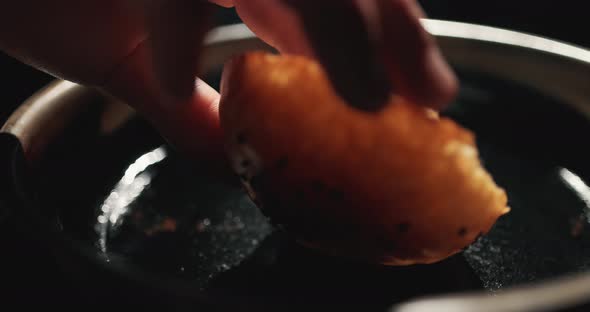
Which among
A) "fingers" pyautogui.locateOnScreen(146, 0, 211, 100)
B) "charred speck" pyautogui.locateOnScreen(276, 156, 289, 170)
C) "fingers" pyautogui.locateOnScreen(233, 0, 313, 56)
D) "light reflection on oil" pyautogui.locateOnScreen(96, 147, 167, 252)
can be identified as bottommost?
"light reflection on oil" pyautogui.locateOnScreen(96, 147, 167, 252)

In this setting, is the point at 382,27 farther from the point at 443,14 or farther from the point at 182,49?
the point at 443,14

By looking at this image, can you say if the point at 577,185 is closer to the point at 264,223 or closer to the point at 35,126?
the point at 264,223

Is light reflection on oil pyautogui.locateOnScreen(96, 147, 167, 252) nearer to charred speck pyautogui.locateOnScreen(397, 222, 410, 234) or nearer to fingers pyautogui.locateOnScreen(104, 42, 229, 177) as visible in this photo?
fingers pyautogui.locateOnScreen(104, 42, 229, 177)

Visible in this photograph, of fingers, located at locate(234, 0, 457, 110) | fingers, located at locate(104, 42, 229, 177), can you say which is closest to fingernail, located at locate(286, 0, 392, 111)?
fingers, located at locate(234, 0, 457, 110)

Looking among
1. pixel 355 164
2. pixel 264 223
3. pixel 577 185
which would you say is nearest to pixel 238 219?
pixel 264 223

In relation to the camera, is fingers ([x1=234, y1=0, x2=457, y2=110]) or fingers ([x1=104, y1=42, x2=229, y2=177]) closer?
fingers ([x1=234, y1=0, x2=457, y2=110])

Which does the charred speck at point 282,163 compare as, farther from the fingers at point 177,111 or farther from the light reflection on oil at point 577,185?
the light reflection on oil at point 577,185

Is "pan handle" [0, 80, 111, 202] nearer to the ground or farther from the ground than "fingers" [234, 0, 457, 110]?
nearer to the ground
